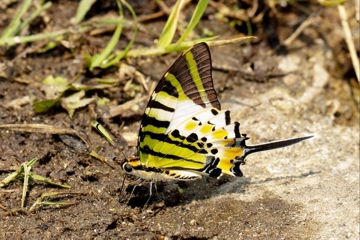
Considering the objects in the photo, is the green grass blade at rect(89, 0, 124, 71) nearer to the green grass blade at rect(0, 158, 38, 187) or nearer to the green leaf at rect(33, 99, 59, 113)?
the green leaf at rect(33, 99, 59, 113)

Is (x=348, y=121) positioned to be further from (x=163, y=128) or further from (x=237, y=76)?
(x=163, y=128)

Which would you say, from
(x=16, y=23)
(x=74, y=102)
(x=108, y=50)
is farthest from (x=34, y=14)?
(x=74, y=102)

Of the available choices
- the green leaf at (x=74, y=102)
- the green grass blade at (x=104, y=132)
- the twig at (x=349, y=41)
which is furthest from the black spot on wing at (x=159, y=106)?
the twig at (x=349, y=41)

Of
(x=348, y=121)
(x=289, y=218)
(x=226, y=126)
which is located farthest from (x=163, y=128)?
(x=348, y=121)

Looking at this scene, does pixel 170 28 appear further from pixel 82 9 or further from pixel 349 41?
pixel 349 41

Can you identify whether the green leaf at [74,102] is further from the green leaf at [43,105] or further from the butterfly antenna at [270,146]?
the butterfly antenna at [270,146]

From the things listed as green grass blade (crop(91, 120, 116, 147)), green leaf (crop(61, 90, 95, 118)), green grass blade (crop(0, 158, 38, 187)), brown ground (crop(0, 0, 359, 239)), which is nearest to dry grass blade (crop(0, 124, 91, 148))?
brown ground (crop(0, 0, 359, 239))
